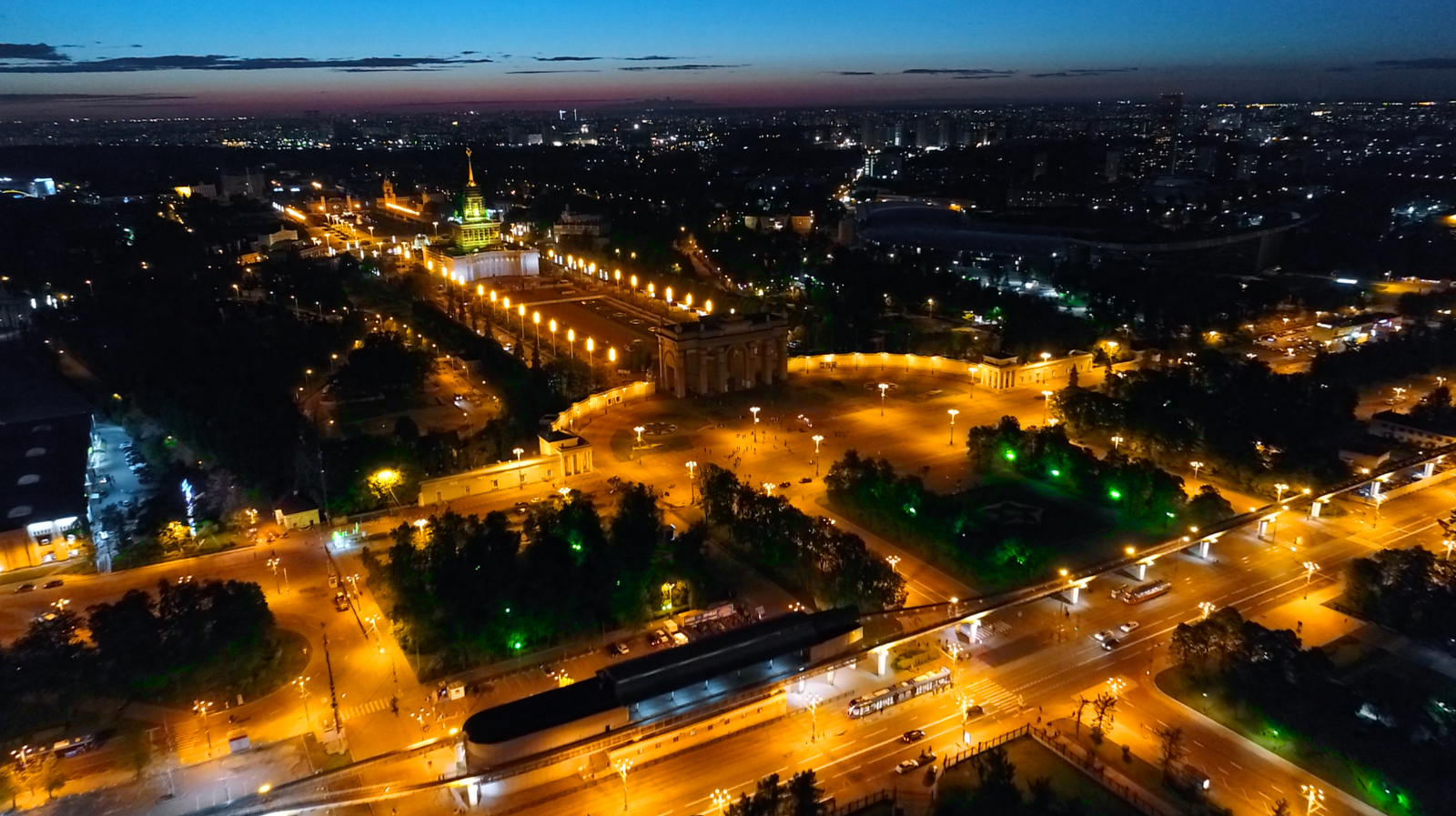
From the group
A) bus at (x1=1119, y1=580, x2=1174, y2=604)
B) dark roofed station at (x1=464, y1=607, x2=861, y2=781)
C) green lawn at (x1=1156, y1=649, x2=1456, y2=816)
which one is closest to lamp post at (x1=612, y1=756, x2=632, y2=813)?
dark roofed station at (x1=464, y1=607, x2=861, y2=781)

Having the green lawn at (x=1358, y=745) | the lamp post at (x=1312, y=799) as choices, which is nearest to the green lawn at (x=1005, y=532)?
the green lawn at (x=1358, y=745)

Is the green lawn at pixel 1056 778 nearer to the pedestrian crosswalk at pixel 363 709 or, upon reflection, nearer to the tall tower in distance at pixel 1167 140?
the pedestrian crosswalk at pixel 363 709

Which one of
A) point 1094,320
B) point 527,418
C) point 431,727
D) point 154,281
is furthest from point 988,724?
point 154,281

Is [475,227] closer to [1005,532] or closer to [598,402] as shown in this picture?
[598,402]

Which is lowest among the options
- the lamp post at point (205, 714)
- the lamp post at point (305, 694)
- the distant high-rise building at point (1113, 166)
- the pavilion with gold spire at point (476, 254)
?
the lamp post at point (305, 694)

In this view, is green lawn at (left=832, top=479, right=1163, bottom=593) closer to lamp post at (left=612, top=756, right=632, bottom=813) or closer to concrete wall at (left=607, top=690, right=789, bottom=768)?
concrete wall at (left=607, top=690, right=789, bottom=768)

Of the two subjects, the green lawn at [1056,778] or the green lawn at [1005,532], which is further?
the green lawn at [1005,532]

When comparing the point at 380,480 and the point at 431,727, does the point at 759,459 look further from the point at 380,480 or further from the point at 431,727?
the point at 431,727
